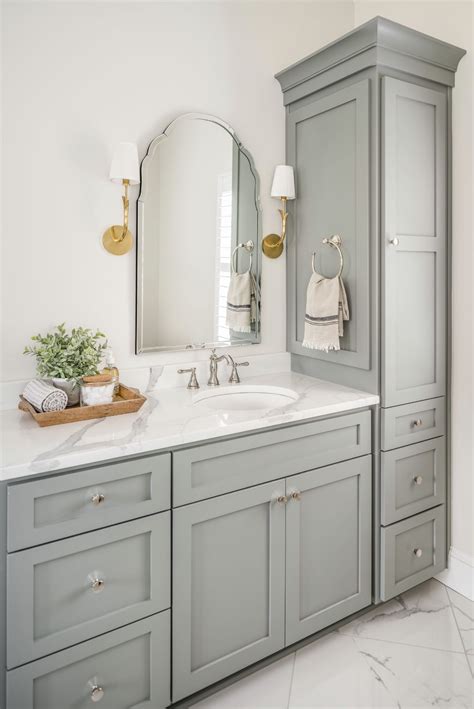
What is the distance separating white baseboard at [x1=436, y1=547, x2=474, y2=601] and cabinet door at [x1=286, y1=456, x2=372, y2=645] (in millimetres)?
484

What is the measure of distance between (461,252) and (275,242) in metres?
0.78

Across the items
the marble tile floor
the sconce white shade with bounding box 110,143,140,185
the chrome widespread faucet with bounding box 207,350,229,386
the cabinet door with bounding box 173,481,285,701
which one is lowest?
the marble tile floor

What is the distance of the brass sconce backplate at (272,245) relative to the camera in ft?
7.70

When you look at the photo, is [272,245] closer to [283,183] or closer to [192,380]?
[283,183]

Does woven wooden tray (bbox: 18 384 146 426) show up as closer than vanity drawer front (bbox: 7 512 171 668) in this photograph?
No

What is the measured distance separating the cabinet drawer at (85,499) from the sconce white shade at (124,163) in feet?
3.24

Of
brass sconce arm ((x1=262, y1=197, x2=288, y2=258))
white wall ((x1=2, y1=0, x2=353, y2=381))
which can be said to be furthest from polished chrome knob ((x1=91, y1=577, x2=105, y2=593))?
brass sconce arm ((x1=262, y1=197, x2=288, y2=258))

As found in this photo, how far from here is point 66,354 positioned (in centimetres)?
171

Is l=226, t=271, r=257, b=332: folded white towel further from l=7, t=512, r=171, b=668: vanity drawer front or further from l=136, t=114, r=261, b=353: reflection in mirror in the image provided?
l=7, t=512, r=171, b=668: vanity drawer front

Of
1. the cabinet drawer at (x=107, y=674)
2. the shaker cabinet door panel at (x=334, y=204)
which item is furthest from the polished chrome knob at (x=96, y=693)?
the shaker cabinet door panel at (x=334, y=204)

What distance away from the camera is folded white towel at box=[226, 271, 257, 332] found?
226 centimetres

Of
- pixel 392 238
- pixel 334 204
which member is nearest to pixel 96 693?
pixel 392 238

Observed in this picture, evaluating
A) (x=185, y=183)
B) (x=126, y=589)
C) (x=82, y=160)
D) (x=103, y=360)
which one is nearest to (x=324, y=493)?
(x=126, y=589)

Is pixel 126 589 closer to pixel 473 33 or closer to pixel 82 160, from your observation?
pixel 82 160
